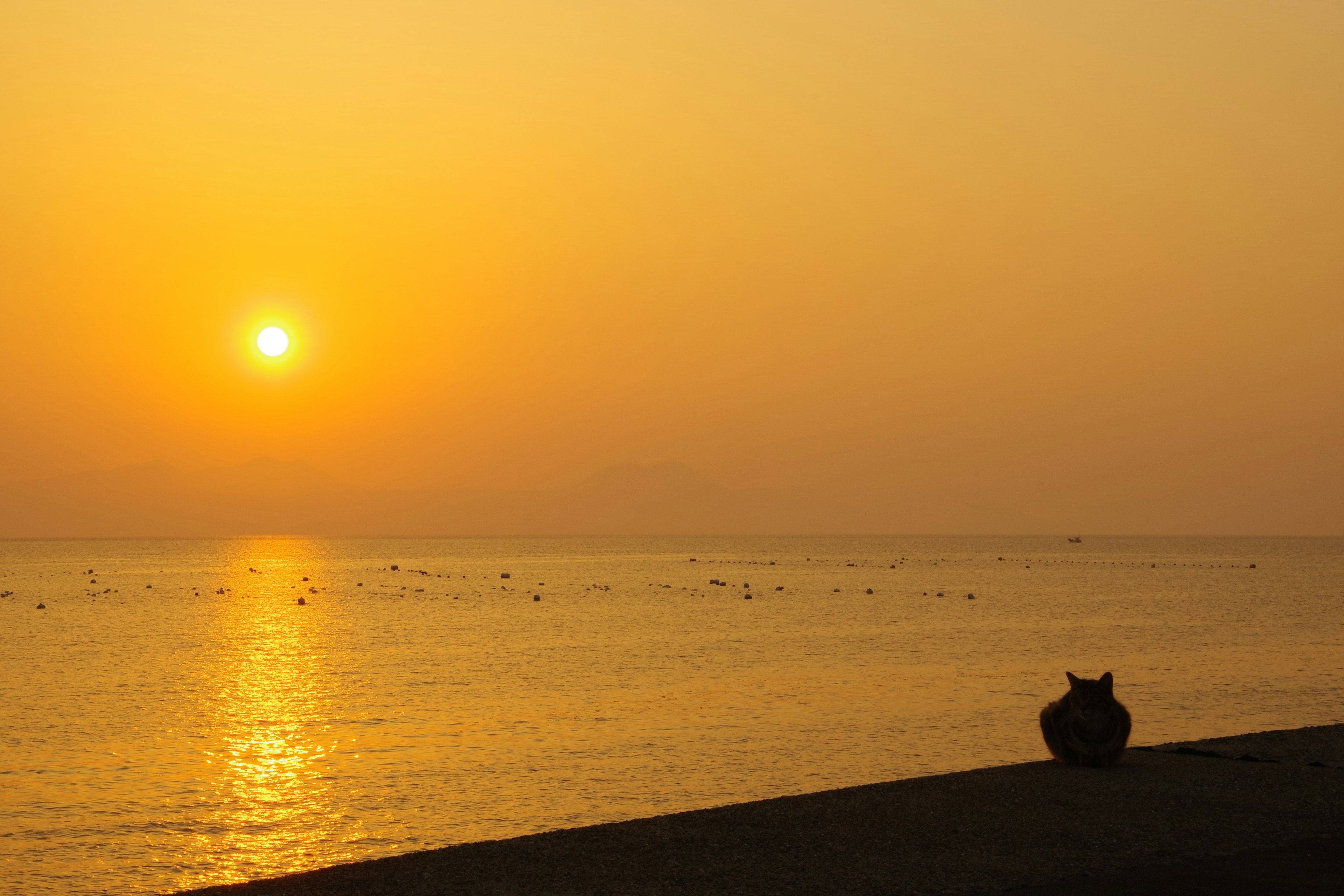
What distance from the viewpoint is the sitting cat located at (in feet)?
54.3

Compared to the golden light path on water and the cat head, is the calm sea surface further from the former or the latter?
the cat head

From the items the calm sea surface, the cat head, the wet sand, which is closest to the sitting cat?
the cat head

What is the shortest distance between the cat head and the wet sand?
1008 mm

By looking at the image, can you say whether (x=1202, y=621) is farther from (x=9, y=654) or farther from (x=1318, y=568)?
(x=1318, y=568)

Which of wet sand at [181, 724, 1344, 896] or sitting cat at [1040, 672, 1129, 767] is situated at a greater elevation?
sitting cat at [1040, 672, 1129, 767]

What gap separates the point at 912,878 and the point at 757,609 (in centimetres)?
7113

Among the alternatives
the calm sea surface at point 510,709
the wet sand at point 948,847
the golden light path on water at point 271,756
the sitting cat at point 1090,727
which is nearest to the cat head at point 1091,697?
the sitting cat at point 1090,727

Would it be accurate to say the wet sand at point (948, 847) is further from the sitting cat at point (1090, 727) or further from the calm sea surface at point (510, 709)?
the calm sea surface at point (510, 709)

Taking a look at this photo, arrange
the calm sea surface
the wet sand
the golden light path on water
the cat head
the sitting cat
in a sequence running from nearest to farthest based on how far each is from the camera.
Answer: the wet sand
the sitting cat
the cat head
the golden light path on water
the calm sea surface

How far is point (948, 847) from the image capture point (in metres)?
12.5

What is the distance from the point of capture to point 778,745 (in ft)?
86.8

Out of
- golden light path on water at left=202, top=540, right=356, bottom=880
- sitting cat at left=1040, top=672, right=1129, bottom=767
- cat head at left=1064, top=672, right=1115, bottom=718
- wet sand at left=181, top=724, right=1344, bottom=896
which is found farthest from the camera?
golden light path on water at left=202, top=540, right=356, bottom=880

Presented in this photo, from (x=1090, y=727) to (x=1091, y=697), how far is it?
44cm

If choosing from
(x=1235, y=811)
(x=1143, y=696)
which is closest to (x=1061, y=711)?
(x=1235, y=811)
